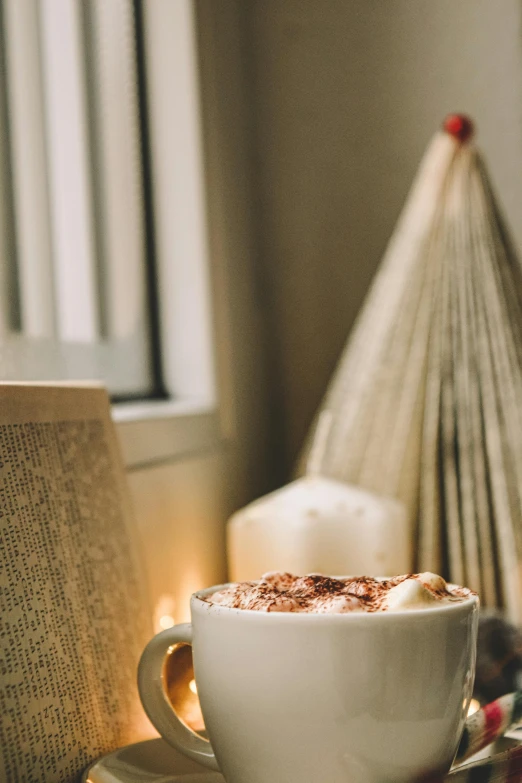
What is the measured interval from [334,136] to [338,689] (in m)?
1.09

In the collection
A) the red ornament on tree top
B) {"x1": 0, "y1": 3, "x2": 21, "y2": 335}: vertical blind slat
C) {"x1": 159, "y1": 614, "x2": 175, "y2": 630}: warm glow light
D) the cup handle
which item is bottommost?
{"x1": 159, "y1": 614, "x2": 175, "y2": 630}: warm glow light

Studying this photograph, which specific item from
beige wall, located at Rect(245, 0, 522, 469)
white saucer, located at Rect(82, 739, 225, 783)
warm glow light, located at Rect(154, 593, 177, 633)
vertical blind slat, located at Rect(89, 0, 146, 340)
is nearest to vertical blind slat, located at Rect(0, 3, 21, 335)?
vertical blind slat, located at Rect(89, 0, 146, 340)

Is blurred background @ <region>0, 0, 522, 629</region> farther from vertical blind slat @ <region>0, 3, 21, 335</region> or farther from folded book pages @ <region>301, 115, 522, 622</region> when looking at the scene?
folded book pages @ <region>301, 115, 522, 622</region>

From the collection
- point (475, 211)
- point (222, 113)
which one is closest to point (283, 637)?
point (475, 211)

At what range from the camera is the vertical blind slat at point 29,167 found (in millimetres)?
820

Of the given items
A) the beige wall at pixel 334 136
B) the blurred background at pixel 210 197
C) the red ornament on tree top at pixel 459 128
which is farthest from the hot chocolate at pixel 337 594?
the beige wall at pixel 334 136

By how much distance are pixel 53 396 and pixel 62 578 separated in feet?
0.37

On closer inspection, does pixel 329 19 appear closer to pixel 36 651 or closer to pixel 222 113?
pixel 222 113

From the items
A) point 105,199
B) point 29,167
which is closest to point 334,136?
point 105,199

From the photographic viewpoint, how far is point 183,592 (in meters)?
0.94

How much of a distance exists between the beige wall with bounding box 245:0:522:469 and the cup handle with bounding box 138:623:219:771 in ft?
2.86

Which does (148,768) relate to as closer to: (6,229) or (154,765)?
(154,765)

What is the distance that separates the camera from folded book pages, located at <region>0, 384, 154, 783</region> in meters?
0.43

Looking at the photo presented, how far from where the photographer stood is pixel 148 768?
0.48m
